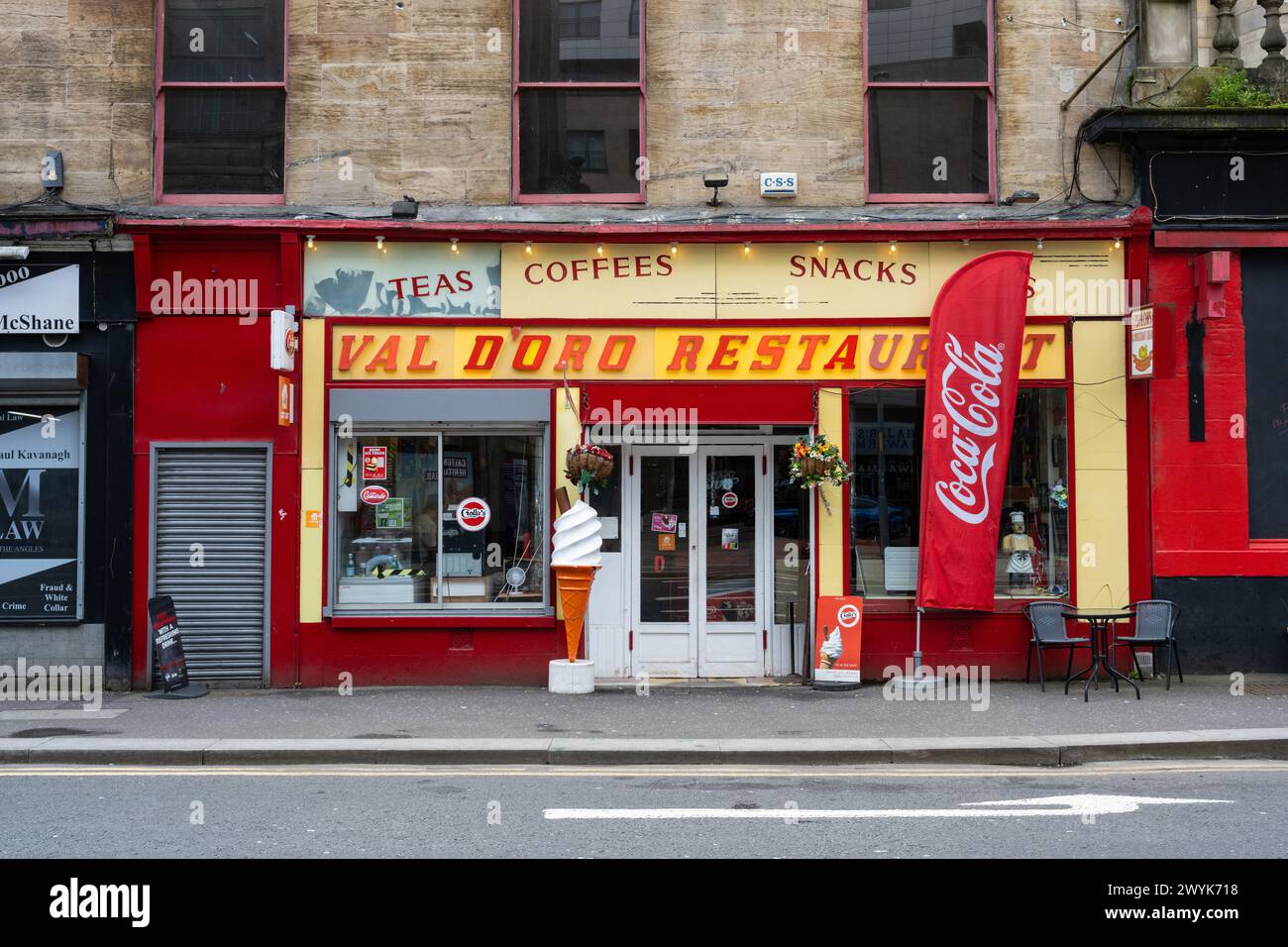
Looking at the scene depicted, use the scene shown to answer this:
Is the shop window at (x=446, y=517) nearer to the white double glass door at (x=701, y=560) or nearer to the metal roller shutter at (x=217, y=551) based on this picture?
the metal roller shutter at (x=217, y=551)

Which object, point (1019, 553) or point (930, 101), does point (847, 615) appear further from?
point (930, 101)

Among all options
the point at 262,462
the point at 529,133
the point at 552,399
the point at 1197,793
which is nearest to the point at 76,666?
the point at 262,462

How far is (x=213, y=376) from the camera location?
13156 millimetres

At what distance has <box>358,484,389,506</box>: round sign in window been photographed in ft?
43.8

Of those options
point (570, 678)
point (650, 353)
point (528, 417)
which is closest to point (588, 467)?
point (528, 417)

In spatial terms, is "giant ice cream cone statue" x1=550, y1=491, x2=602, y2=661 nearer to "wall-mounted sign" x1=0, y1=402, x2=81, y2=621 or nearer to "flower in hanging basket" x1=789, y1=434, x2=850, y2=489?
"flower in hanging basket" x1=789, y1=434, x2=850, y2=489

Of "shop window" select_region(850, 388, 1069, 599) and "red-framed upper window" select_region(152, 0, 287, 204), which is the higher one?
"red-framed upper window" select_region(152, 0, 287, 204)

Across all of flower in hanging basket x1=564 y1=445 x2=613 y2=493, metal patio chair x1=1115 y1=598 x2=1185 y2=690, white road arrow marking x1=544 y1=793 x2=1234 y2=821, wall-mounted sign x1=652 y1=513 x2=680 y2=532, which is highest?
flower in hanging basket x1=564 y1=445 x2=613 y2=493

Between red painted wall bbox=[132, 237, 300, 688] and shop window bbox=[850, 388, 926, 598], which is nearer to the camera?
red painted wall bbox=[132, 237, 300, 688]

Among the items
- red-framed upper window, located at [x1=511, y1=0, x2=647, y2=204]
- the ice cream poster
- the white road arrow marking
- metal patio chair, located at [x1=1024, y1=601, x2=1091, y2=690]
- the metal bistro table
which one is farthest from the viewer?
red-framed upper window, located at [x1=511, y1=0, x2=647, y2=204]

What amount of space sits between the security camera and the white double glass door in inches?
105

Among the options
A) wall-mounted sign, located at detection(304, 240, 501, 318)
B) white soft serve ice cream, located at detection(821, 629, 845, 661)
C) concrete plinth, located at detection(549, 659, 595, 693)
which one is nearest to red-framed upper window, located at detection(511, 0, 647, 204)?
wall-mounted sign, located at detection(304, 240, 501, 318)

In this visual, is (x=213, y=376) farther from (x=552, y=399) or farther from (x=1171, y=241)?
(x=1171, y=241)

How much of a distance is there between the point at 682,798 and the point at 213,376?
7494mm
